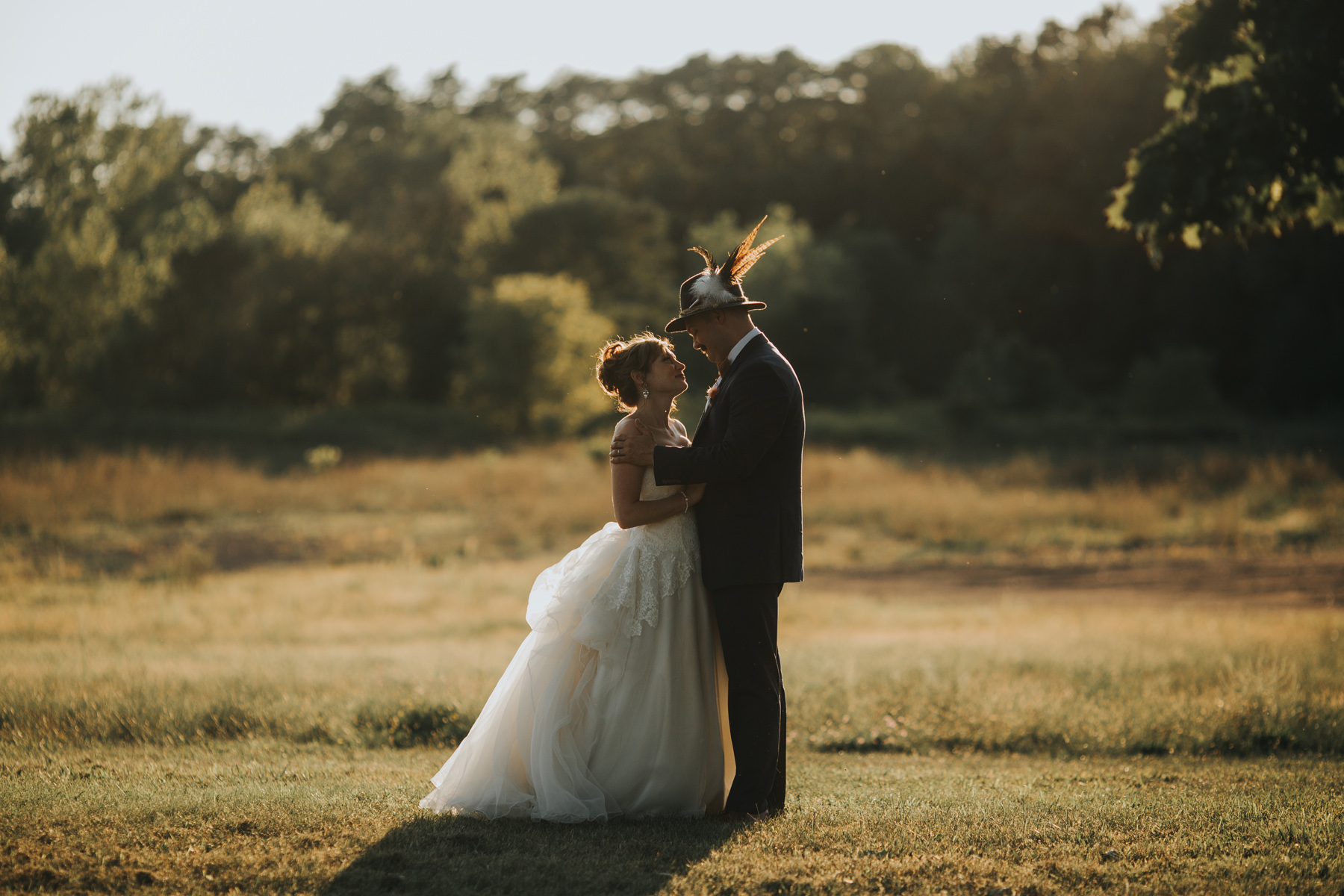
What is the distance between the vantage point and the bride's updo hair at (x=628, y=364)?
17.8 ft

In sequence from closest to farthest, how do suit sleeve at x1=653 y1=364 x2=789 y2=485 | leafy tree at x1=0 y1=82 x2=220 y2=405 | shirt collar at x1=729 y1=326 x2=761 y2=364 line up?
suit sleeve at x1=653 y1=364 x2=789 y2=485, shirt collar at x1=729 y1=326 x2=761 y2=364, leafy tree at x1=0 y1=82 x2=220 y2=405

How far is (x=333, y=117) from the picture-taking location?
3201 inches

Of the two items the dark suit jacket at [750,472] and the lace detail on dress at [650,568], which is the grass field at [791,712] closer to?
the lace detail on dress at [650,568]

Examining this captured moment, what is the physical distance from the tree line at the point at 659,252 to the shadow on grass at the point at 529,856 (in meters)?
38.8

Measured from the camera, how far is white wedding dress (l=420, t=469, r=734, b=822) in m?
5.13

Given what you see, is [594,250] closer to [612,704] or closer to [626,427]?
[626,427]

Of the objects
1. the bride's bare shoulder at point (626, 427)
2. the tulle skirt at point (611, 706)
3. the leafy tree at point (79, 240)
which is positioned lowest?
the tulle skirt at point (611, 706)

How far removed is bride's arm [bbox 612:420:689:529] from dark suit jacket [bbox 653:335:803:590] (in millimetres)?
135

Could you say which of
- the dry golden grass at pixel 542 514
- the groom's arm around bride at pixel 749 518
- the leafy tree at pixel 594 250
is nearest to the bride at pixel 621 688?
the groom's arm around bride at pixel 749 518

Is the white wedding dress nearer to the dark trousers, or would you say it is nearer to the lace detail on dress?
the lace detail on dress

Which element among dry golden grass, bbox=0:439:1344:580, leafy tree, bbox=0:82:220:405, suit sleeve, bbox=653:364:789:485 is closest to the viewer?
suit sleeve, bbox=653:364:789:485

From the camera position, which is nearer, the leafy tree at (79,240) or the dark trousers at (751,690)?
the dark trousers at (751,690)

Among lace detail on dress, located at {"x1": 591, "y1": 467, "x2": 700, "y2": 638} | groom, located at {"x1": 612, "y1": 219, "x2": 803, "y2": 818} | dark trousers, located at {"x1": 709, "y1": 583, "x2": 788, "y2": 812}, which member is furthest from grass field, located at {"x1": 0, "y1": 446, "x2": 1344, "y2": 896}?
lace detail on dress, located at {"x1": 591, "y1": 467, "x2": 700, "y2": 638}

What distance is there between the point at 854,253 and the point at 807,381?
36.1 ft
